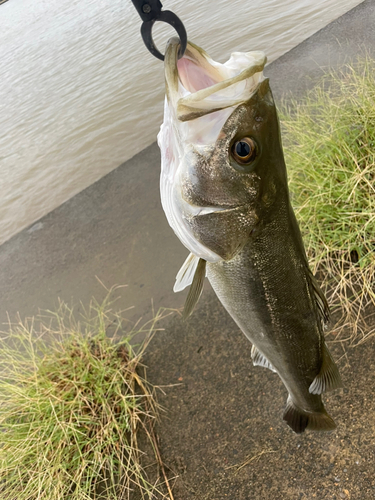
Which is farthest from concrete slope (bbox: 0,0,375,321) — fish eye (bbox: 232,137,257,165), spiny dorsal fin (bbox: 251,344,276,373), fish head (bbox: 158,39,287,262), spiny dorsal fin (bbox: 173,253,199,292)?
fish eye (bbox: 232,137,257,165)

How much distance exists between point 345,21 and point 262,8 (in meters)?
2.81

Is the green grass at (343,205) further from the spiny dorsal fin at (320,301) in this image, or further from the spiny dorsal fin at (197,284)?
the spiny dorsal fin at (197,284)

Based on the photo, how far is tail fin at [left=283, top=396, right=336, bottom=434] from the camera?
1.57 meters

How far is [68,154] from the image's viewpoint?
6285 mm

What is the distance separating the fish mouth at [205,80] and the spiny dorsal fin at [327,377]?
3.28 feet

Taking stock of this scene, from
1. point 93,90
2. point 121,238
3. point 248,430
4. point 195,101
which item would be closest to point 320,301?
point 195,101

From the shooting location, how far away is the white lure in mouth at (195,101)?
94 cm

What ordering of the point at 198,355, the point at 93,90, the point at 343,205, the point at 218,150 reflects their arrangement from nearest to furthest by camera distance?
1. the point at 218,150
2. the point at 343,205
3. the point at 198,355
4. the point at 93,90

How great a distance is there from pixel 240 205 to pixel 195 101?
33 centimetres

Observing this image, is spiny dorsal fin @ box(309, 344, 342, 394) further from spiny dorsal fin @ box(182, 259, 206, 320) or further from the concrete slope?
the concrete slope

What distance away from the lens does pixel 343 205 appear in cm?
255

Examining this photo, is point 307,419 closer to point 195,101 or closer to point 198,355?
point 198,355

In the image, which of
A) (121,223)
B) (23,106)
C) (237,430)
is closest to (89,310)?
(121,223)

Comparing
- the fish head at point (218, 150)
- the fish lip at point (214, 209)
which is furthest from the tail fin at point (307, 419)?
the fish lip at point (214, 209)
